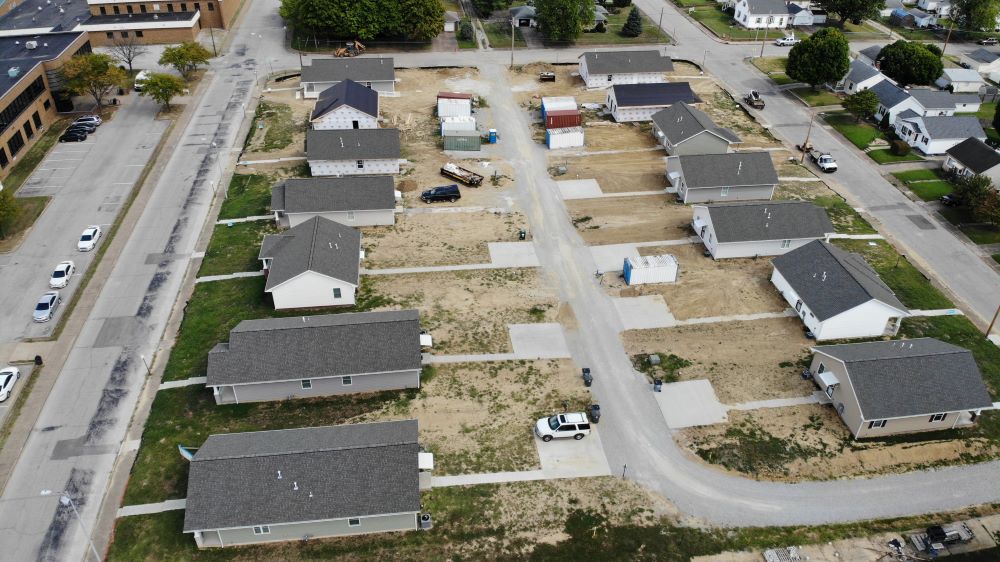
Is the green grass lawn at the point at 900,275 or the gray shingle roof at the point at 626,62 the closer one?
the green grass lawn at the point at 900,275

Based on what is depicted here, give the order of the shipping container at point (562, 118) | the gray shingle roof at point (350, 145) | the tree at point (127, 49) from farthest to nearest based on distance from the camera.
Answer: the tree at point (127, 49), the shipping container at point (562, 118), the gray shingle roof at point (350, 145)

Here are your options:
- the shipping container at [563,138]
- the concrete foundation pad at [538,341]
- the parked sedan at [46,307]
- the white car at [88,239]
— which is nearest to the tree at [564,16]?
the shipping container at [563,138]

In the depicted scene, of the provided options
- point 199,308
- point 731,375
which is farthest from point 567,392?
point 199,308

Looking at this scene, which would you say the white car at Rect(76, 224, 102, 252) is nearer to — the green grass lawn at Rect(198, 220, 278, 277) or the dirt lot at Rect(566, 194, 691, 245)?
the green grass lawn at Rect(198, 220, 278, 277)

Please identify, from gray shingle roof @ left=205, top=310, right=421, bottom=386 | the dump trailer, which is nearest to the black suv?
the dump trailer

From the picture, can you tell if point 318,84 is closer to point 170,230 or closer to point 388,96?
point 388,96

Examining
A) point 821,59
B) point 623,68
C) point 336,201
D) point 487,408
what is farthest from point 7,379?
point 821,59

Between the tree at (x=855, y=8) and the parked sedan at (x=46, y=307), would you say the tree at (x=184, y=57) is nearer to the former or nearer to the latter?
the parked sedan at (x=46, y=307)
